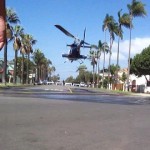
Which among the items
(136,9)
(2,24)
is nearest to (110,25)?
(136,9)

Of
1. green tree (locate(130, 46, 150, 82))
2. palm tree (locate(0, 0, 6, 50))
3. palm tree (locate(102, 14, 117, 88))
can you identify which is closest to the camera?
palm tree (locate(0, 0, 6, 50))

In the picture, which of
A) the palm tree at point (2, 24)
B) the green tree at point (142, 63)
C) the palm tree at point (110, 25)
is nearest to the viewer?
the palm tree at point (2, 24)

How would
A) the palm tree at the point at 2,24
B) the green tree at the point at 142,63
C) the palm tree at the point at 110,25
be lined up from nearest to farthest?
the palm tree at the point at 2,24
the green tree at the point at 142,63
the palm tree at the point at 110,25

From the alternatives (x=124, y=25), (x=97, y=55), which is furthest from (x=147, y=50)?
(x=97, y=55)

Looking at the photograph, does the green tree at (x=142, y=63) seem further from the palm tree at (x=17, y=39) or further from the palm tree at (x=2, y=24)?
the palm tree at (x=2, y=24)

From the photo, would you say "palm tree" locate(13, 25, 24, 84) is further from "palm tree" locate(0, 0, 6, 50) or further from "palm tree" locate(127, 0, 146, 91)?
"palm tree" locate(0, 0, 6, 50)

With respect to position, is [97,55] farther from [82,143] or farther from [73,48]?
[82,143]

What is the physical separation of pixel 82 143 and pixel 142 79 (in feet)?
384

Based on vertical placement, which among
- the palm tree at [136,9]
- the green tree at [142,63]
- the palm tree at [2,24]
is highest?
the palm tree at [136,9]

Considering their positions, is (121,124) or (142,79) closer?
(121,124)

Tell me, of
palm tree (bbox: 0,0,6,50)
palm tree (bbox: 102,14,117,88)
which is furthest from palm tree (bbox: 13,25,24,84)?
palm tree (bbox: 0,0,6,50)

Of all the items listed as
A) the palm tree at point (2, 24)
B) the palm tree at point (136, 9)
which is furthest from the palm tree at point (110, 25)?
the palm tree at point (2, 24)

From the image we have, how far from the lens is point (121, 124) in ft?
48.6

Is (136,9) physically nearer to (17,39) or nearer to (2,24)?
(17,39)
